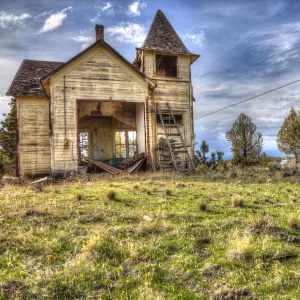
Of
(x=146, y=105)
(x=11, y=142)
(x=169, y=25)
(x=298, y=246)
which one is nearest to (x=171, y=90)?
(x=146, y=105)

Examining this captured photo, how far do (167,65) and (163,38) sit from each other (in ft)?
9.52

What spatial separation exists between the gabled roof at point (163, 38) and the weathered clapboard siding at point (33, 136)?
8348 millimetres

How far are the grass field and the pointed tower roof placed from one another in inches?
591

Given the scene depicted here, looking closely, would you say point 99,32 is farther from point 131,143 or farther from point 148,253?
point 148,253

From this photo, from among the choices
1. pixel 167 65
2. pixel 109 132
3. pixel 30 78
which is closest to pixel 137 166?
pixel 109 132

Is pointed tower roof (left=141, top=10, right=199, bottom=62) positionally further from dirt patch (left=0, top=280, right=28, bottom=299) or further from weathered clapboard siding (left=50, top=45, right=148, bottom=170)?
dirt patch (left=0, top=280, right=28, bottom=299)

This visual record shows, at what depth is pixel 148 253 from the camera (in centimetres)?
381

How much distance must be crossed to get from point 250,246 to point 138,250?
1.59m

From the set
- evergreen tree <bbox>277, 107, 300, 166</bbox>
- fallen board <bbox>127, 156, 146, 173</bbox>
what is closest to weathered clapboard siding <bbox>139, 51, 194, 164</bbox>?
fallen board <bbox>127, 156, 146, 173</bbox>

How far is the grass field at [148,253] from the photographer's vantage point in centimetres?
299

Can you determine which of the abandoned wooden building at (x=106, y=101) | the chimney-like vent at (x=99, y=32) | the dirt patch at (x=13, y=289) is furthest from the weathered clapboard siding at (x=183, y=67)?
the dirt patch at (x=13, y=289)

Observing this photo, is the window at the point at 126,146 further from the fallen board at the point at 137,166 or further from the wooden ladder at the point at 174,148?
the fallen board at the point at 137,166

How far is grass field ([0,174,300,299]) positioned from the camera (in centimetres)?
299

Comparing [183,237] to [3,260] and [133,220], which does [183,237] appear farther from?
[3,260]
